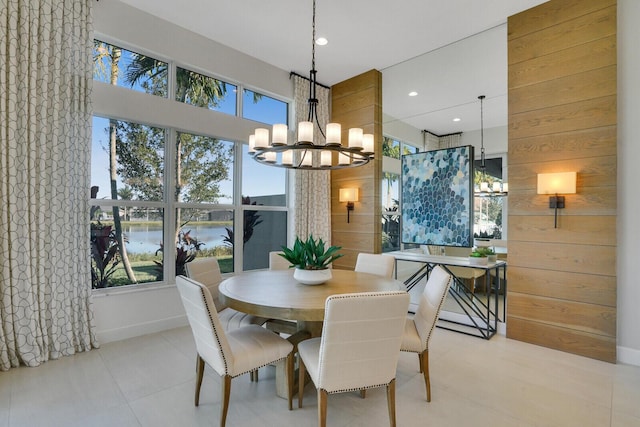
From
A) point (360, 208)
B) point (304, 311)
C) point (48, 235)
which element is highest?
point (360, 208)

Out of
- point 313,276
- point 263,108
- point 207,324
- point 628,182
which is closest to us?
point 207,324

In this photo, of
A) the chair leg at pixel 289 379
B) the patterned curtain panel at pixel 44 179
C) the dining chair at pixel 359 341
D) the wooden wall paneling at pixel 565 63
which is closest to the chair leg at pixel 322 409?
the dining chair at pixel 359 341

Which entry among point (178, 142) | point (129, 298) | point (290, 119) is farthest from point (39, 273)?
point (290, 119)

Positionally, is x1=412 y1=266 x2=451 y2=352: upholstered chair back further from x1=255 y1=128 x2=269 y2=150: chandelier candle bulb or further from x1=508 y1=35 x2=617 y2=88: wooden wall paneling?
x1=508 y1=35 x2=617 y2=88: wooden wall paneling

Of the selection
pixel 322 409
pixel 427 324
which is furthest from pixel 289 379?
pixel 427 324

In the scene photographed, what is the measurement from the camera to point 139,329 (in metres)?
3.44

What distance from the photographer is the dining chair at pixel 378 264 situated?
3174 millimetres

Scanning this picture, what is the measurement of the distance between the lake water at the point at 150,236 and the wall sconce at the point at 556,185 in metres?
3.92

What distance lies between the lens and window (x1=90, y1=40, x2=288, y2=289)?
3.36 meters

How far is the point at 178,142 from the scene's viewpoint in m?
3.88

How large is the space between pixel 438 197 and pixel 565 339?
2.05 m

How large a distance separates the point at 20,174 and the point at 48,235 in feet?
1.90

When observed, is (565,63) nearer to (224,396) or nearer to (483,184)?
(483,184)

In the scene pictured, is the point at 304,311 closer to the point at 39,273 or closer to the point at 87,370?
the point at 87,370
